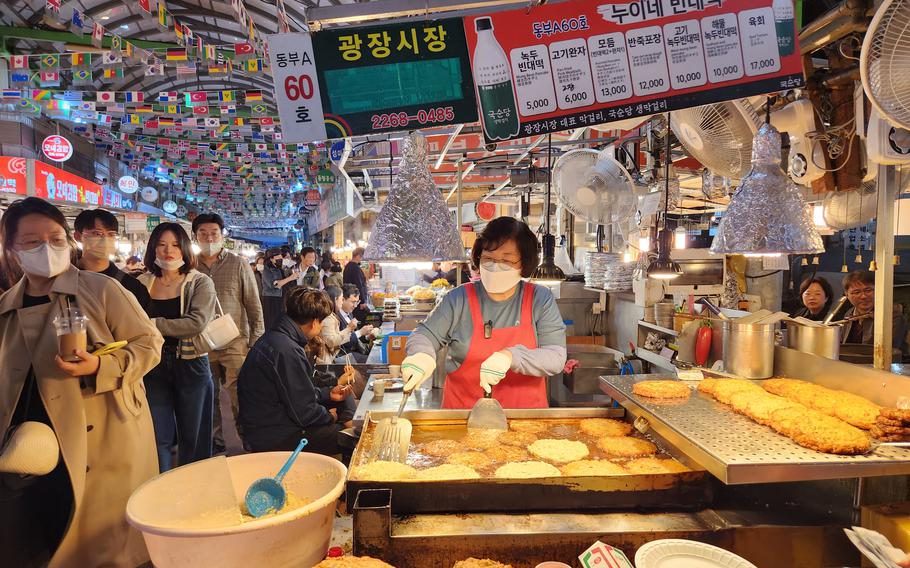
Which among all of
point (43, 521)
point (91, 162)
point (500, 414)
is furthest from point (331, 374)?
point (91, 162)

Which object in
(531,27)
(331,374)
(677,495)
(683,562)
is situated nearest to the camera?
(683,562)

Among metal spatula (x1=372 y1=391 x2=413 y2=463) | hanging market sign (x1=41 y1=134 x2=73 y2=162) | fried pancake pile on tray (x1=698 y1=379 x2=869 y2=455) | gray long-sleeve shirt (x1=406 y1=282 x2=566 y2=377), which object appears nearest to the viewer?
fried pancake pile on tray (x1=698 y1=379 x2=869 y2=455)

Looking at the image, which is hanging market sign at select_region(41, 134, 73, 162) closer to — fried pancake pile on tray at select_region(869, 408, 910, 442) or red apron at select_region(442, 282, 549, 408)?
red apron at select_region(442, 282, 549, 408)

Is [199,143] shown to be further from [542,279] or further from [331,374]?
[542,279]

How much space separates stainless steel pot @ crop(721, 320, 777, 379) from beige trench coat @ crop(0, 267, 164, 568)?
9.61 ft

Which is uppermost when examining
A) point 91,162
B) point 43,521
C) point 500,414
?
point 91,162

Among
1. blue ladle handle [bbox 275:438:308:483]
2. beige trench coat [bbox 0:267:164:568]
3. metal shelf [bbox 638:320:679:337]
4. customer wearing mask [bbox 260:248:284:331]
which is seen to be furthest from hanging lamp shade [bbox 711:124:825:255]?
customer wearing mask [bbox 260:248:284:331]

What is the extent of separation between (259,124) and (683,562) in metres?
11.9

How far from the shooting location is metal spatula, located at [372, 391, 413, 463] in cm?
194

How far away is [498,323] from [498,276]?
321mm

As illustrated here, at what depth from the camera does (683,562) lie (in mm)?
1411

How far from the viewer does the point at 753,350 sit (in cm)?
247

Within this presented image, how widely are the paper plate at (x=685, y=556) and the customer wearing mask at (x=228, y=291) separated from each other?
4390mm

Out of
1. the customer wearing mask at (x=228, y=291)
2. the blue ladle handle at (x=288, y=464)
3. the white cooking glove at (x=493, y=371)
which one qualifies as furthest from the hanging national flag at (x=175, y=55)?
the blue ladle handle at (x=288, y=464)
